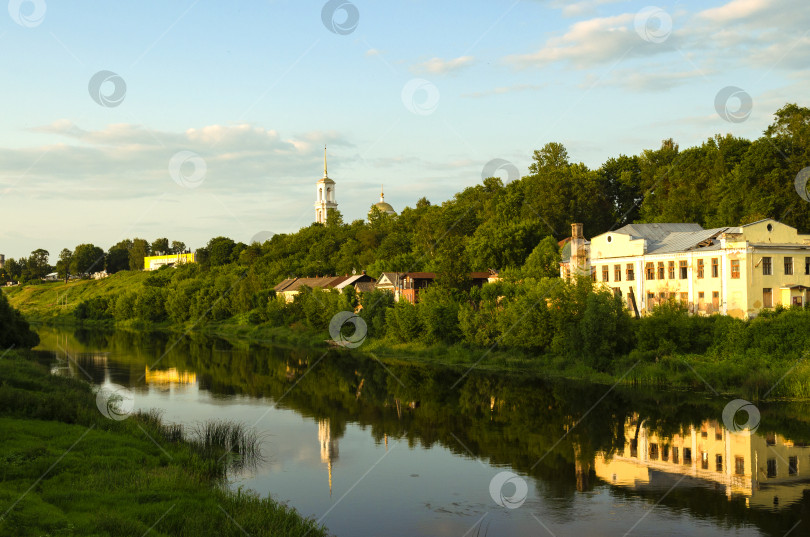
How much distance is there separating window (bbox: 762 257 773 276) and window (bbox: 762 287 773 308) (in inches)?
40.1

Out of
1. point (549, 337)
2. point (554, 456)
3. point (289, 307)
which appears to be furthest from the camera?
point (289, 307)

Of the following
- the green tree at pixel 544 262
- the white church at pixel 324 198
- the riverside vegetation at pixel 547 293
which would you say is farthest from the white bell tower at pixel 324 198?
the green tree at pixel 544 262

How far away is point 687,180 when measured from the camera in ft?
250

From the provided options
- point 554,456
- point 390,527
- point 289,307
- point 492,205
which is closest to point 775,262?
point 554,456

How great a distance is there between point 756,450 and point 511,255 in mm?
49762

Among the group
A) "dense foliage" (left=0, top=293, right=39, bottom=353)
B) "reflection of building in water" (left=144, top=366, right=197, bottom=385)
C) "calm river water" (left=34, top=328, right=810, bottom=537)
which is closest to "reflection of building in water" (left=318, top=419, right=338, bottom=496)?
"calm river water" (left=34, top=328, right=810, bottom=537)

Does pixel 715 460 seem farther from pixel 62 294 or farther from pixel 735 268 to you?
pixel 62 294

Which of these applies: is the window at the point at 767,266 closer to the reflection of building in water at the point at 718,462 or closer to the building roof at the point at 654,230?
the building roof at the point at 654,230

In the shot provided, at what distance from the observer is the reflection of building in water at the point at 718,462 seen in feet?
84.0

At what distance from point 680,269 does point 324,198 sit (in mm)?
139464

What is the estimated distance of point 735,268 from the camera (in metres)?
48.5

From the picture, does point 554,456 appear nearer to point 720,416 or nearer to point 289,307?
point 720,416

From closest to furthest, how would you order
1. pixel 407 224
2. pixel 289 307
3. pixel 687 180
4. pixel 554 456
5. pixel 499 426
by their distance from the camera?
pixel 554 456, pixel 499 426, pixel 687 180, pixel 289 307, pixel 407 224

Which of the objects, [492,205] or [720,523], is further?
[492,205]
